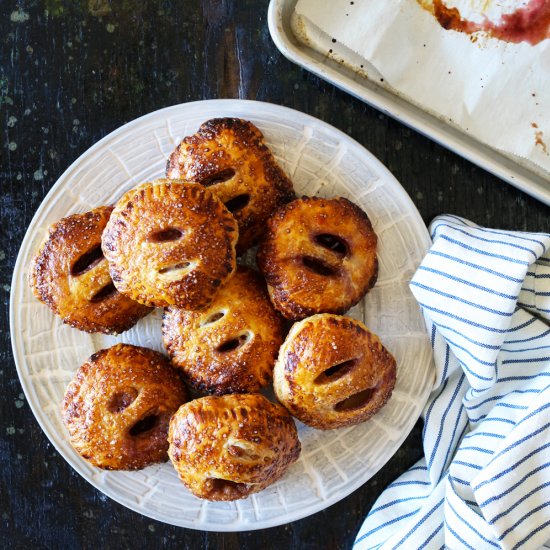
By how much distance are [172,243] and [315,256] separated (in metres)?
0.30

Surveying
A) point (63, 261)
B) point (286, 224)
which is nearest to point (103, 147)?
point (63, 261)

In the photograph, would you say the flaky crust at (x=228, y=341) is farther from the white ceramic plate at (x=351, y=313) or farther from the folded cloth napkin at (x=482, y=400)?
the folded cloth napkin at (x=482, y=400)

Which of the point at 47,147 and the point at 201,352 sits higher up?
the point at 47,147

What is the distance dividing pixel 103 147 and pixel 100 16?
34 centimetres

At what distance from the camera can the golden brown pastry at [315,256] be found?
1286mm

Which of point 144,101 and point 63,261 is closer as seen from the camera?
point 63,261

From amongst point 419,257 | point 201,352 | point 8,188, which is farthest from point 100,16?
point 419,257

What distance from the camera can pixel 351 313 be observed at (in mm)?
1449

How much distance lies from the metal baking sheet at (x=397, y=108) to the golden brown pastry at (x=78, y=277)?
56 centimetres

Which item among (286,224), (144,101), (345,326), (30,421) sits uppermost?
(144,101)

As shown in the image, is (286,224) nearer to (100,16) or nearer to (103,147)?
(103,147)

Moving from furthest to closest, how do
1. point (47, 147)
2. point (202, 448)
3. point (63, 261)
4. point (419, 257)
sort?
point (47, 147) → point (419, 257) → point (63, 261) → point (202, 448)

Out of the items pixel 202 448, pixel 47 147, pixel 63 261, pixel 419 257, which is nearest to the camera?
pixel 202 448

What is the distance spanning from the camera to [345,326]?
1266 millimetres
